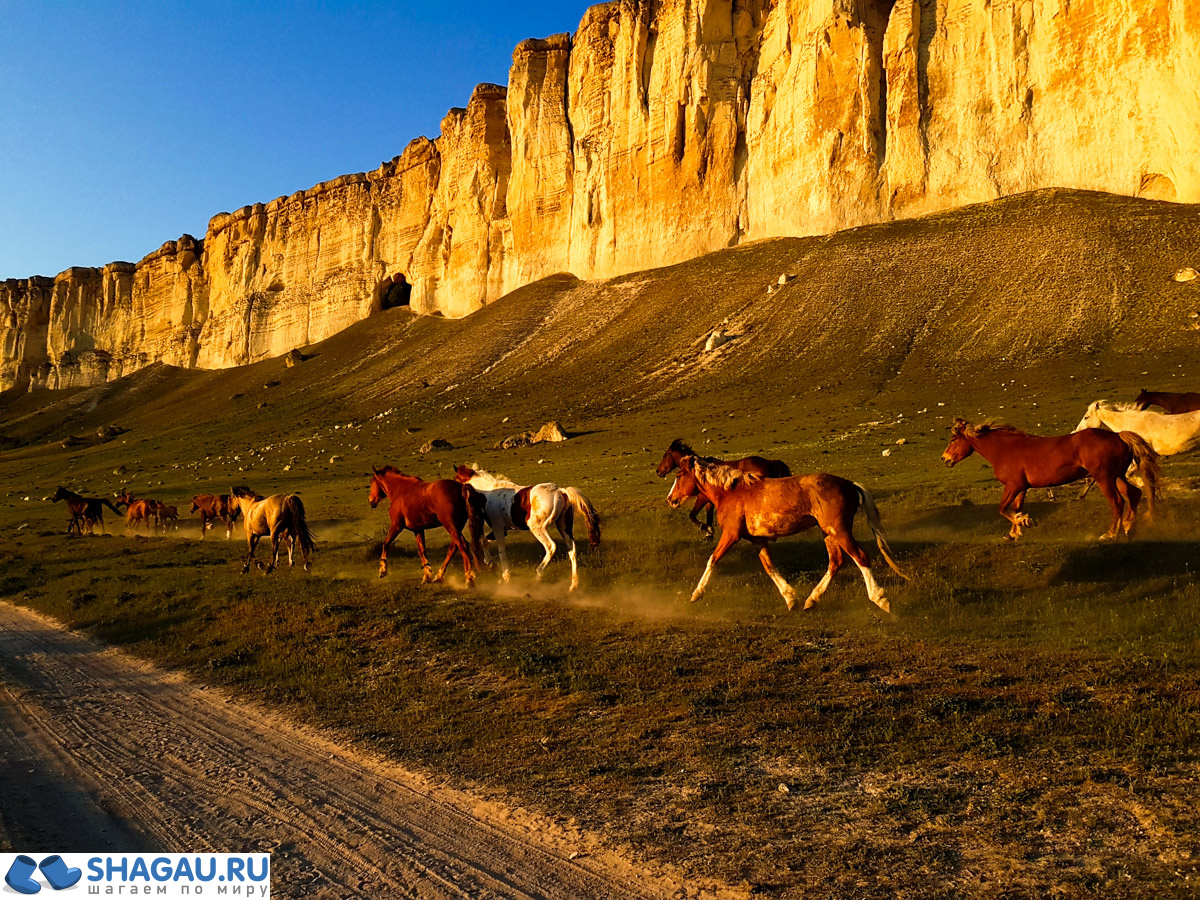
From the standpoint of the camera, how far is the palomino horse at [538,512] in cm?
1714

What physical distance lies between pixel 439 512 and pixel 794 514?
327 inches

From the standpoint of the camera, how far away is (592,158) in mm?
106375

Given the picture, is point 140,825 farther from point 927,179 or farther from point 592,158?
point 592,158

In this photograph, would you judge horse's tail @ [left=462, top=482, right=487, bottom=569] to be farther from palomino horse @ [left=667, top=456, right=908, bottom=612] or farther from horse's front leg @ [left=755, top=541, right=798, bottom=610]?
horse's front leg @ [left=755, top=541, right=798, bottom=610]

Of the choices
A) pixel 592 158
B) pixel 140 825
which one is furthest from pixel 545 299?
pixel 140 825

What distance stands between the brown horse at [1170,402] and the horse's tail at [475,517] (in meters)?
16.2

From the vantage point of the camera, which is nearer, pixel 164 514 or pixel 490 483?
pixel 490 483

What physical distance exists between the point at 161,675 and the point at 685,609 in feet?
27.4

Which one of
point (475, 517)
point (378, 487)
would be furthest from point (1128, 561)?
point (378, 487)

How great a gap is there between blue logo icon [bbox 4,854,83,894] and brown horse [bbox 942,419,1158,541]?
1482 centimetres

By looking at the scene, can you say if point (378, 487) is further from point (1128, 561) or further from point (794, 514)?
point (1128, 561)

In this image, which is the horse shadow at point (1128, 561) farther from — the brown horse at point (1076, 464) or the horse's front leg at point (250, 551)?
the horse's front leg at point (250, 551)

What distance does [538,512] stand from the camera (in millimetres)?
17578

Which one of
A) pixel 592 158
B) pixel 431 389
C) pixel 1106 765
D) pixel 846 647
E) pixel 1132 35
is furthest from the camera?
pixel 592 158
